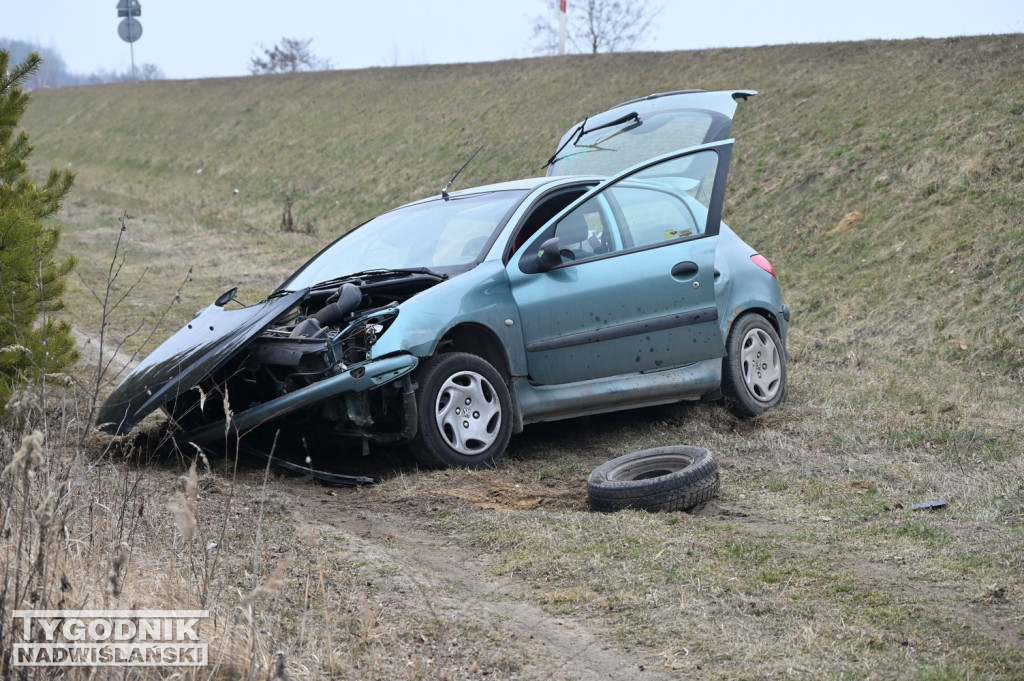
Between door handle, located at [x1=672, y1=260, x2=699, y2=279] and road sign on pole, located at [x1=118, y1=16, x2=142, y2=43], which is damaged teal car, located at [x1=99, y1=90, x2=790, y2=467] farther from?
road sign on pole, located at [x1=118, y1=16, x2=142, y2=43]

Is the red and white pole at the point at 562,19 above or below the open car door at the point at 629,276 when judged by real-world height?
above

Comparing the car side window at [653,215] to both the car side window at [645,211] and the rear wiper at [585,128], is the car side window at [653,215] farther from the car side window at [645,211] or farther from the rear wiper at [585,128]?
the rear wiper at [585,128]

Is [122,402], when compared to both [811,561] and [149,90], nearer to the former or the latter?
[811,561]

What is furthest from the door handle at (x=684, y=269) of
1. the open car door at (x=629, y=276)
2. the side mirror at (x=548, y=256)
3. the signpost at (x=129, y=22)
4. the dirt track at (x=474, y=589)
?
the signpost at (x=129, y=22)

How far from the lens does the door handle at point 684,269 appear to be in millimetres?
6977

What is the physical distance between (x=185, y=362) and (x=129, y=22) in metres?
46.3

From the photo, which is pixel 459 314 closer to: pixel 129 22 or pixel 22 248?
pixel 22 248

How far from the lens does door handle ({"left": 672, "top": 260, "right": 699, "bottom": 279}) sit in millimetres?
6977

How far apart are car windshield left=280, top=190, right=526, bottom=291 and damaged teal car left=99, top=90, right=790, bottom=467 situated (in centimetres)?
2

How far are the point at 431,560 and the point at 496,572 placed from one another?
1.09 feet

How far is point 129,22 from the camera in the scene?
47.6m

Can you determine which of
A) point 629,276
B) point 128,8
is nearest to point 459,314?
point 629,276

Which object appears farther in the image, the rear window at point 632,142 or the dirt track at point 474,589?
the rear window at point 632,142

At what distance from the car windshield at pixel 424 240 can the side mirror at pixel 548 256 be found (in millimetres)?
367
